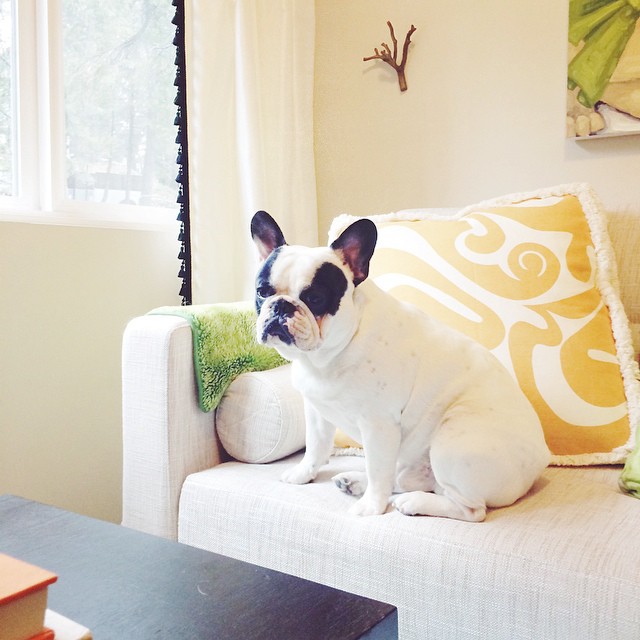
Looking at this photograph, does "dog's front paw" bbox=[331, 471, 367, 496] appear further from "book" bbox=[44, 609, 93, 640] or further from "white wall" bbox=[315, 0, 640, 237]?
"white wall" bbox=[315, 0, 640, 237]

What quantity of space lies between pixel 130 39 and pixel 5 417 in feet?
3.75

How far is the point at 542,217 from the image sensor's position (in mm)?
1526

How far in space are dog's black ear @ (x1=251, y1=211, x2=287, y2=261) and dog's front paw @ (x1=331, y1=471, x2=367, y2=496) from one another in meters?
0.42

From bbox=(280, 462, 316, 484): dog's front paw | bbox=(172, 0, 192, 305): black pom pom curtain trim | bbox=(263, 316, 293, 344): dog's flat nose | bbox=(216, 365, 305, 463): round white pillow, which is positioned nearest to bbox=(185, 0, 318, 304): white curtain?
bbox=(172, 0, 192, 305): black pom pom curtain trim

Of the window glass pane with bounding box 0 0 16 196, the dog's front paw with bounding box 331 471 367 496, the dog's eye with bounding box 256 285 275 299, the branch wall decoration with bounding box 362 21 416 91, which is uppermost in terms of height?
the branch wall decoration with bounding box 362 21 416 91

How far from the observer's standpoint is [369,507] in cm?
109

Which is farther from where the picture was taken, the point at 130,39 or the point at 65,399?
the point at 130,39

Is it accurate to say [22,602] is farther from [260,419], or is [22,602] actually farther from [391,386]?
[260,419]

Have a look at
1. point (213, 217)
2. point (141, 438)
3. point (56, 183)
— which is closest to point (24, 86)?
point (56, 183)

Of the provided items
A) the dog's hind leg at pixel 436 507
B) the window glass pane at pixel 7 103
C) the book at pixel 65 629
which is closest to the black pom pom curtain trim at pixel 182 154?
the window glass pane at pixel 7 103

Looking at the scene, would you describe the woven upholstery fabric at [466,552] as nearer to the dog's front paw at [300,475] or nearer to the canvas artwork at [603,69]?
the dog's front paw at [300,475]

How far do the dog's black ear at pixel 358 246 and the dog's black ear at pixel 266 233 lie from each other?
0.10 metres

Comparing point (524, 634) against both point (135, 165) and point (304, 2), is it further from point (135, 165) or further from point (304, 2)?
point (304, 2)

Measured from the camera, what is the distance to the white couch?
881 millimetres
